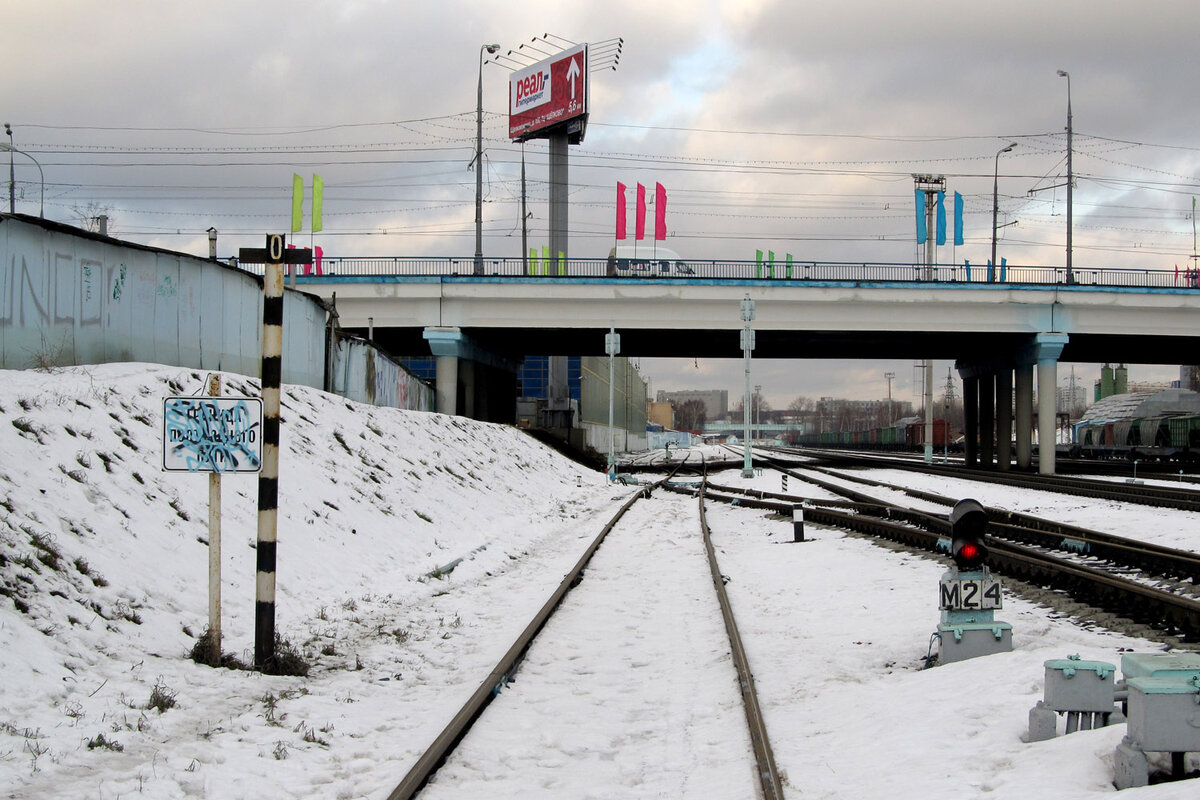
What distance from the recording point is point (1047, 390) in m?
42.4

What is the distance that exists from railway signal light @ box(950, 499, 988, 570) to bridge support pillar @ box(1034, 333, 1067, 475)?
3734 centimetres

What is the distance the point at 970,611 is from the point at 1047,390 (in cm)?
3886

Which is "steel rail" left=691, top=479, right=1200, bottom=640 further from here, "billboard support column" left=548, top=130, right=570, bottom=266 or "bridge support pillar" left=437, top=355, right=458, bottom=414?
"billboard support column" left=548, top=130, right=570, bottom=266

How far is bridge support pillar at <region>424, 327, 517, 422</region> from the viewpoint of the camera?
39.8m

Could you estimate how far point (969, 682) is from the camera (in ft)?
22.1

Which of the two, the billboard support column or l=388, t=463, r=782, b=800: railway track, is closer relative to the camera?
l=388, t=463, r=782, b=800: railway track

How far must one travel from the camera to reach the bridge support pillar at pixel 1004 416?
45.4 m

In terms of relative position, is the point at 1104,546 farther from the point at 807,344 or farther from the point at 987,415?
the point at 987,415

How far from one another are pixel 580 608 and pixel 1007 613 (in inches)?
172

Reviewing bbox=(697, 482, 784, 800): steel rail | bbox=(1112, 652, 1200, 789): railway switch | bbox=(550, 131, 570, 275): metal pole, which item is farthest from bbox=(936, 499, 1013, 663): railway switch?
bbox=(550, 131, 570, 275): metal pole

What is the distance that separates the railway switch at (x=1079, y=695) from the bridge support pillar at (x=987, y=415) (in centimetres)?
4544

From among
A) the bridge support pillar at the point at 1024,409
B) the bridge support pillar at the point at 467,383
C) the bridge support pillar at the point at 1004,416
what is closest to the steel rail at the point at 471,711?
the bridge support pillar at the point at 467,383

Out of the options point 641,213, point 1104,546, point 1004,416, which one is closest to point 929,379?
point 1004,416

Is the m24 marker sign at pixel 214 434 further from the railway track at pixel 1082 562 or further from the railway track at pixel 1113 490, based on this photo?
the railway track at pixel 1113 490
